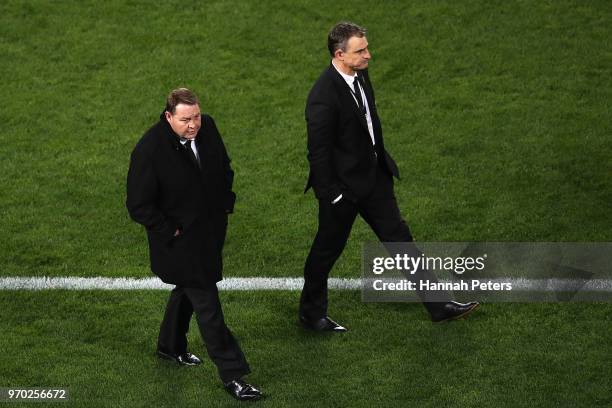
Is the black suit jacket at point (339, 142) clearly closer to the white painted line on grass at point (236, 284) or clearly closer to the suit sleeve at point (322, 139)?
the suit sleeve at point (322, 139)

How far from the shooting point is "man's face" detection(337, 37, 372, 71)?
29.6 feet

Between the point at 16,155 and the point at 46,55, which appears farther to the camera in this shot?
the point at 46,55

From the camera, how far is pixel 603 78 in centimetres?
1304

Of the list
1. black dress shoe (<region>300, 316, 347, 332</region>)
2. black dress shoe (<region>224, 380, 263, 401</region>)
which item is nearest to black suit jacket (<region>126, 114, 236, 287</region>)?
black dress shoe (<region>224, 380, 263, 401</region>)

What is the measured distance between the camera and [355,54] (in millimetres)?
9062

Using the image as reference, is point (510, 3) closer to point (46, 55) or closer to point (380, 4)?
point (380, 4)

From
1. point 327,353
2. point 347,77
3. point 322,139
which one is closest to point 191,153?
point 322,139

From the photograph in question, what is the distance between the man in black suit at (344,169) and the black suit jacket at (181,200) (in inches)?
28.6

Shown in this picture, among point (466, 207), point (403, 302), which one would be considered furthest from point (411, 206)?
point (403, 302)

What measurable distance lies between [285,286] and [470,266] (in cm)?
132

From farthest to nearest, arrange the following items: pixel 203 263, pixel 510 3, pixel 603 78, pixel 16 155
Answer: pixel 510 3, pixel 603 78, pixel 16 155, pixel 203 263

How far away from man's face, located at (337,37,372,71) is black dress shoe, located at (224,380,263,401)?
6.82 feet

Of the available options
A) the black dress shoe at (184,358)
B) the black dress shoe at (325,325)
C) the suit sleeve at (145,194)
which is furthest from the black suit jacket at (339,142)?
the black dress shoe at (184,358)

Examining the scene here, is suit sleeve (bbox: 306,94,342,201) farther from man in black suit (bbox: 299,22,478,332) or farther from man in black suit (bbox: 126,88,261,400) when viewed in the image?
man in black suit (bbox: 126,88,261,400)
